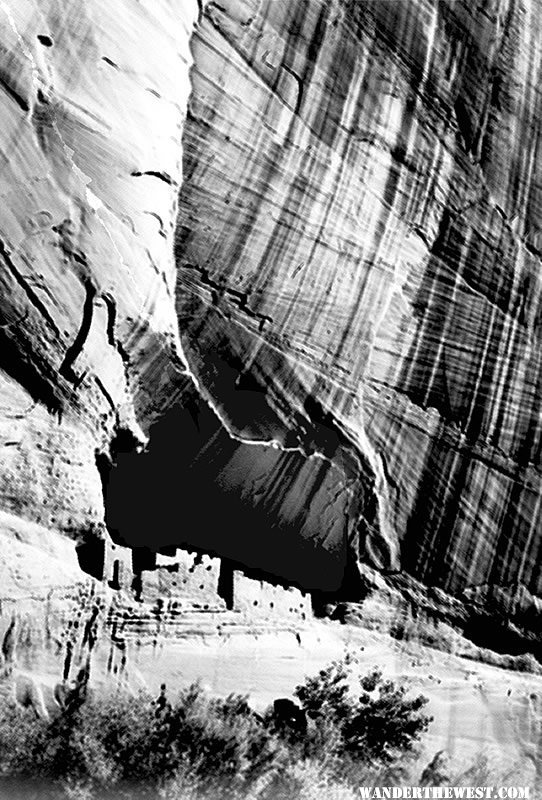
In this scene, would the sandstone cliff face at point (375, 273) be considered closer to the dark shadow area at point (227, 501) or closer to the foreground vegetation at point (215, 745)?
the dark shadow area at point (227, 501)

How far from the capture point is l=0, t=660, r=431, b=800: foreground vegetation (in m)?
5.20

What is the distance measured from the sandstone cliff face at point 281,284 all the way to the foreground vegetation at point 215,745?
0.85 m

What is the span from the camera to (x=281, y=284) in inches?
257

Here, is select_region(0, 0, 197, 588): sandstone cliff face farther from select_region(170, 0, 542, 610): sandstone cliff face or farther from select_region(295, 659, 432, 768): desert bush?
select_region(295, 659, 432, 768): desert bush

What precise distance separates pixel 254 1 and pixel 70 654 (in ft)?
13.5

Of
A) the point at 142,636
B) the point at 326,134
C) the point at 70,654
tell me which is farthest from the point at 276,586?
the point at 326,134

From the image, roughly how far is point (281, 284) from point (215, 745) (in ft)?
8.88

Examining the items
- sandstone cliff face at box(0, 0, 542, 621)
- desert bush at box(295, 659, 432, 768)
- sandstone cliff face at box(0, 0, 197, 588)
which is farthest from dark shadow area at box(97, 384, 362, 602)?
desert bush at box(295, 659, 432, 768)

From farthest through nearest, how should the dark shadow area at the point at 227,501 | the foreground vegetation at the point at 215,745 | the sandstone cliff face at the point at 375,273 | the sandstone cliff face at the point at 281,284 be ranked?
1. the sandstone cliff face at the point at 375,273
2. the dark shadow area at the point at 227,501
3. the sandstone cliff face at the point at 281,284
4. the foreground vegetation at the point at 215,745

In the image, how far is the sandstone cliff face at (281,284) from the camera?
223 inches

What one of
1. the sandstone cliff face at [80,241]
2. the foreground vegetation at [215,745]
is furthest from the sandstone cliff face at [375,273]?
the foreground vegetation at [215,745]

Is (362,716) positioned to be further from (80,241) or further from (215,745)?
(80,241)

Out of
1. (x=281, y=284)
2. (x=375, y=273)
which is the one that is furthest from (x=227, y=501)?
(x=375, y=273)

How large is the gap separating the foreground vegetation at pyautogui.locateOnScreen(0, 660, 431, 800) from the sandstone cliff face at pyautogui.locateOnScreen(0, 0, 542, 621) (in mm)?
850
